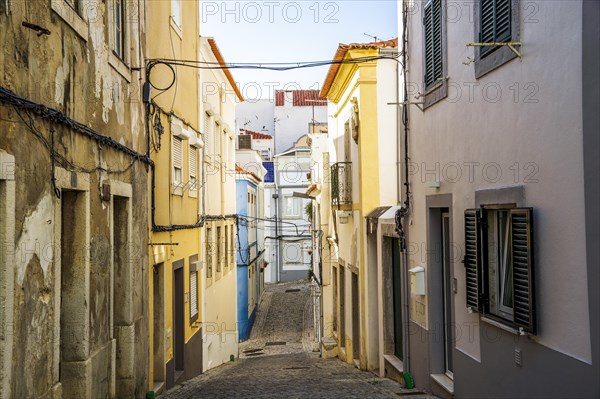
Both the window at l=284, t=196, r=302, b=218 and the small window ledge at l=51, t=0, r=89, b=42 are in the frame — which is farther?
the window at l=284, t=196, r=302, b=218

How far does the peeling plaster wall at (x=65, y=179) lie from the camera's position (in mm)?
5418

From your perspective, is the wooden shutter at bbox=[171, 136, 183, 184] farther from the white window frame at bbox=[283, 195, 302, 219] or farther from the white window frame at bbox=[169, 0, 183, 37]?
the white window frame at bbox=[283, 195, 302, 219]

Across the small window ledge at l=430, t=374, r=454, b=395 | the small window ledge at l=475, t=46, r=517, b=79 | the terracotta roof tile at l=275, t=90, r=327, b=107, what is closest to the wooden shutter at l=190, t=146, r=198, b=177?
the small window ledge at l=430, t=374, r=454, b=395

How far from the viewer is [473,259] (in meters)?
7.64

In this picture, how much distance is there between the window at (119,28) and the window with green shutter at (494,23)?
4.72 meters

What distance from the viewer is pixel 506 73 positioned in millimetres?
6660

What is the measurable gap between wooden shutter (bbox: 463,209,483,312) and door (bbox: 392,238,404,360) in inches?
175

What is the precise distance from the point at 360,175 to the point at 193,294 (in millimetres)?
4511

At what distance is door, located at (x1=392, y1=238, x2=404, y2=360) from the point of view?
12.3m

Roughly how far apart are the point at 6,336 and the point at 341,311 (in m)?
14.8

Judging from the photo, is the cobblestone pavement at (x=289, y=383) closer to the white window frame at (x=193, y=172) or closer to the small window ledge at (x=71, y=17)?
the white window frame at (x=193, y=172)

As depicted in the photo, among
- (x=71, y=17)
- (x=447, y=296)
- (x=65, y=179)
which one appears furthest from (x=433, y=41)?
(x=65, y=179)

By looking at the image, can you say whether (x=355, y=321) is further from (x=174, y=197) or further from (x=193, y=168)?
(x=174, y=197)

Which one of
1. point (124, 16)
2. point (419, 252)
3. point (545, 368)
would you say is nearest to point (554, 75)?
point (545, 368)
